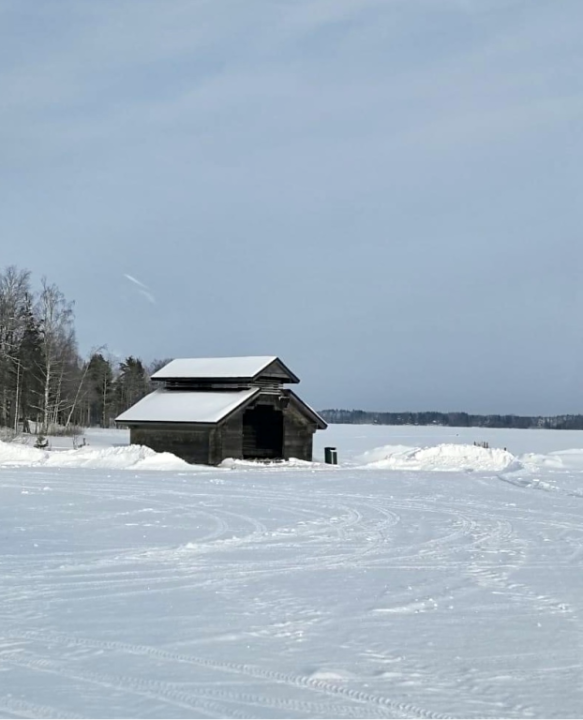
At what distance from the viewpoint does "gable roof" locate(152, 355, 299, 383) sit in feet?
115

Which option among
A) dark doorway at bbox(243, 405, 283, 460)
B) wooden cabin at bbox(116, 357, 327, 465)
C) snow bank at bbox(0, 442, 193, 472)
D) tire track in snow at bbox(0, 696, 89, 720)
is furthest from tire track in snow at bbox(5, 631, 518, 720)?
dark doorway at bbox(243, 405, 283, 460)

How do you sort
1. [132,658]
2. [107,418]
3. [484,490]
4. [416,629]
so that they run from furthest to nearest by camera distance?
1. [107,418]
2. [484,490]
3. [416,629]
4. [132,658]

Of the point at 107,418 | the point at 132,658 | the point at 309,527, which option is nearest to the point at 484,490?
the point at 309,527

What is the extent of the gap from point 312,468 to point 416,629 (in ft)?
84.8

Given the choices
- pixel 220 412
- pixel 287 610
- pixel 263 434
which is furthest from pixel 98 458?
pixel 287 610

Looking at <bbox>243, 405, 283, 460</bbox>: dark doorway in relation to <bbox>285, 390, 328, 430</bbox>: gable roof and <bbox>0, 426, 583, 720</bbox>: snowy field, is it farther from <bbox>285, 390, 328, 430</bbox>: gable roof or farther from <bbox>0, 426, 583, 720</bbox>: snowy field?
<bbox>0, 426, 583, 720</bbox>: snowy field

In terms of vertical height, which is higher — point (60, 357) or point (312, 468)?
point (60, 357)

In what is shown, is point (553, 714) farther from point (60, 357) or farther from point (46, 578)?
point (60, 357)

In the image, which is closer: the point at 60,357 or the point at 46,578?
the point at 46,578

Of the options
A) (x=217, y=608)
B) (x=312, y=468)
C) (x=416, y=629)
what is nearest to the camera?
(x=416, y=629)

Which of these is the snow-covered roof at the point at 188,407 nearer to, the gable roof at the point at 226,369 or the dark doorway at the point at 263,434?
the gable roof at the point at 226,369

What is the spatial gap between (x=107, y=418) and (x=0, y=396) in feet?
102

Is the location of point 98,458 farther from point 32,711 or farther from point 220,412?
point 32,711

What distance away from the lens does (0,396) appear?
5647cm
